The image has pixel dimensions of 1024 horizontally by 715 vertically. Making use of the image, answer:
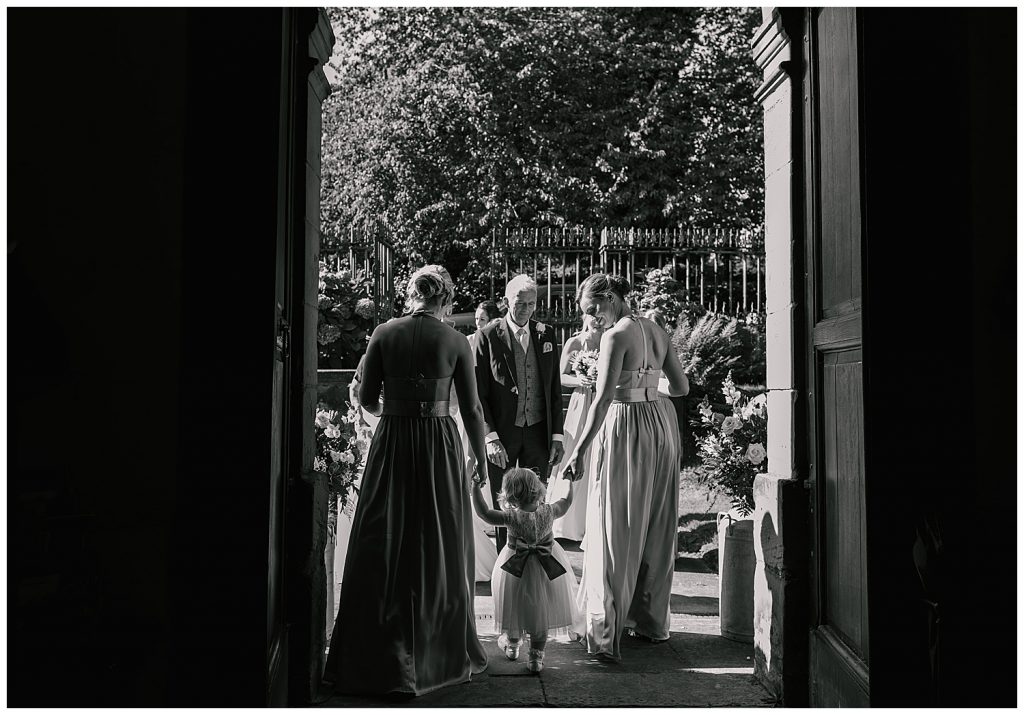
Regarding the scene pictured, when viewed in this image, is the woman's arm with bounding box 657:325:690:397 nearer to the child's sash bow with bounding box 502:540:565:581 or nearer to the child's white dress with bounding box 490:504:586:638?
the child's white dress with bounding box 490:504:586:638

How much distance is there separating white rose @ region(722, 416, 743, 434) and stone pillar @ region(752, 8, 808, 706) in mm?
1086

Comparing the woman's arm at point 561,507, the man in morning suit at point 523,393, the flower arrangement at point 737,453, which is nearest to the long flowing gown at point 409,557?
the woman's arm at point 561,507

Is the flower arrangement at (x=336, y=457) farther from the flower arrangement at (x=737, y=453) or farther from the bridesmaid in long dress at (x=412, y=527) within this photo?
the flower arrangement at (x=737, y=453)

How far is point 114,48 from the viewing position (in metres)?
3.20

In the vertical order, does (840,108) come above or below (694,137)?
below

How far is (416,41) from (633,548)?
20436 millimetres

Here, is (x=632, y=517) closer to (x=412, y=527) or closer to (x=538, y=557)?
(x=538, y=557)

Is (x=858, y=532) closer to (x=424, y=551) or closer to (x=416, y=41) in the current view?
(x=424, y=551)

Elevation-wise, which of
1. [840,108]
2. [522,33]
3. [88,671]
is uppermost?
[522,33]

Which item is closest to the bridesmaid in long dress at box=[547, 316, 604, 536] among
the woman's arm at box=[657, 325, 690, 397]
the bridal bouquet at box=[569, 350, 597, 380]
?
the bridal bouquet at box=[569, 350, 597, 380]

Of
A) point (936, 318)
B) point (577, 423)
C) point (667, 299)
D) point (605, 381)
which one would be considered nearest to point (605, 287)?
point (605, 381)

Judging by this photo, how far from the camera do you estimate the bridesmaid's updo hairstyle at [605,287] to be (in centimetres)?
536

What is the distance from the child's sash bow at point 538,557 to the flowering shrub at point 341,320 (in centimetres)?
724

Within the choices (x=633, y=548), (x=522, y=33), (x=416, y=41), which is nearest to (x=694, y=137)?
(x=522, y=33)
